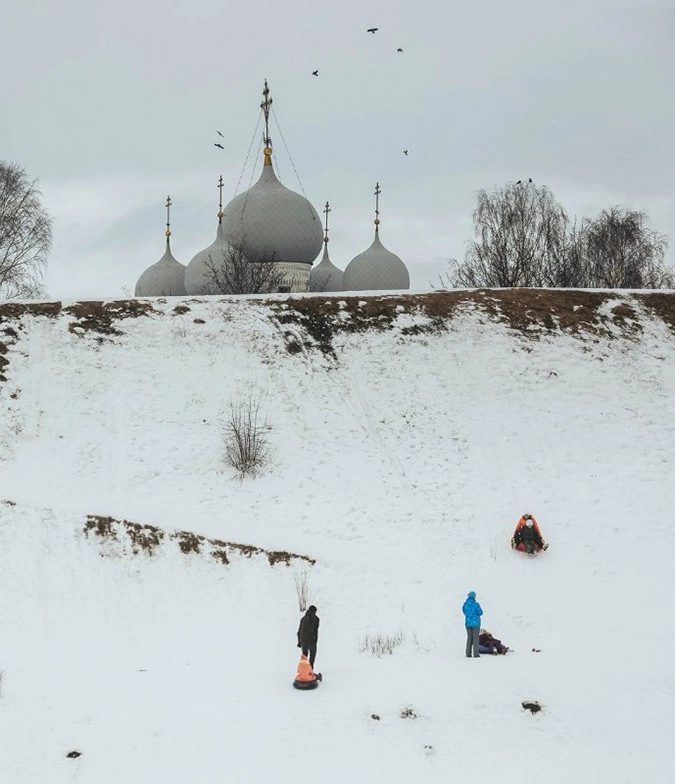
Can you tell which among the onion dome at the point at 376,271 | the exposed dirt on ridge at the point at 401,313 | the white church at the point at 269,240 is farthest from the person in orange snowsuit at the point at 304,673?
the onion dome at the point at 376,271

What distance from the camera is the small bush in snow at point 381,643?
1397 centimetres

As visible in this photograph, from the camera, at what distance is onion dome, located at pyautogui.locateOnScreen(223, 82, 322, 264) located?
35.8 m

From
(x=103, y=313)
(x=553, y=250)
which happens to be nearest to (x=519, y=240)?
(x=553, y=250)

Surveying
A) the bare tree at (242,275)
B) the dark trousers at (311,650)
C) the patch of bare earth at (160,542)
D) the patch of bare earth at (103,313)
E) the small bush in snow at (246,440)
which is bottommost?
the dark trousers at (311,650)

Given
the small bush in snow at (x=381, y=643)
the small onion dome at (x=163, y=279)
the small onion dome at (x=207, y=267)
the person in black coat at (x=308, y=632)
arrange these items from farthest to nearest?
the small onion dome at (x=163, y=279) < the small onion dome at (x=207, y=267) < the small bush in snow at (x=381, y=643) < the person in black coat at (x=308, y=632)

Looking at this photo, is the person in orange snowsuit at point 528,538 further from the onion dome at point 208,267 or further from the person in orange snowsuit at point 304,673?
the onion dome at point 208,267

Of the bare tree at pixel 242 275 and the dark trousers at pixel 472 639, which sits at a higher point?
the bare tree at pixel 242 275

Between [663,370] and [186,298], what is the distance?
45.1 ft

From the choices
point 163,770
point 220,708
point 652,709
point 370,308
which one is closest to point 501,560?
point 652,709

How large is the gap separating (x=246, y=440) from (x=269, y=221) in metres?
17.5

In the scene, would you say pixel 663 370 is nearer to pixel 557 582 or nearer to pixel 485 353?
pixel 485 353

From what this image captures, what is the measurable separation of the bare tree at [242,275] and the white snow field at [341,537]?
20.5ft

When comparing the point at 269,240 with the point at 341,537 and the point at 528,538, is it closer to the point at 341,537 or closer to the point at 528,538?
the point at 341,537

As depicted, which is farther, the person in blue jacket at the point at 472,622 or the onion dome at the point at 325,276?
the onion dome at the point at 325,276
